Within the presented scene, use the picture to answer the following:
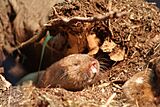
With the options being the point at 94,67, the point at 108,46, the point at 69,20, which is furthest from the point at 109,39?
the point at 69,20

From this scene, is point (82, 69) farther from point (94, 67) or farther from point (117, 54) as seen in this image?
point (117, 54)

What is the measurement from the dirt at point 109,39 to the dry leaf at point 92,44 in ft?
0.05

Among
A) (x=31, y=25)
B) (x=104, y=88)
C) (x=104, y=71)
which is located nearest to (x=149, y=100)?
(x=104, y=88)

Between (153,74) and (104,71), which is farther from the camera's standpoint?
(104,71)

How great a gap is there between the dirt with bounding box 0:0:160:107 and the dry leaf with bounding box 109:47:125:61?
0.07ft

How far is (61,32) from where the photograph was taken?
8.29 feet

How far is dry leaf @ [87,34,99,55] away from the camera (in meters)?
2.47

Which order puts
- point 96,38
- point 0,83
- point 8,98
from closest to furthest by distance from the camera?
point 8,98 → point 0,83 → point 96,38

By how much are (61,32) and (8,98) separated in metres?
0.62

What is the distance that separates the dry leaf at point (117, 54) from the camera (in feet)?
8.05

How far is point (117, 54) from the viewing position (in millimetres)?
2471

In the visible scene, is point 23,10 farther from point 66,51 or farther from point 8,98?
point 8,98

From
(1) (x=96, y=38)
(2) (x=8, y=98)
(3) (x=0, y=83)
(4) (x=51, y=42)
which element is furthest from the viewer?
(4) (x=51, y=42)

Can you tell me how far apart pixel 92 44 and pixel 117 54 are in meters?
0.17
